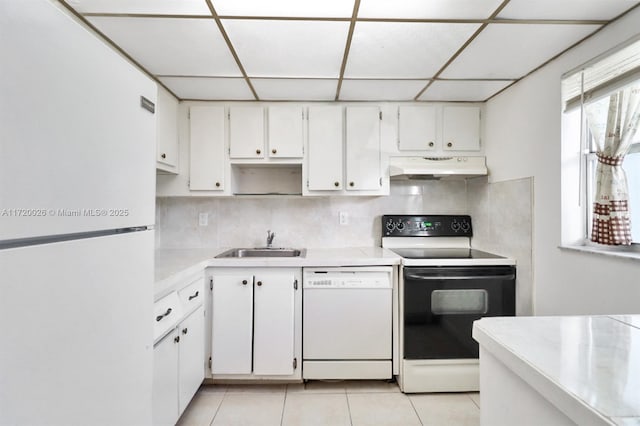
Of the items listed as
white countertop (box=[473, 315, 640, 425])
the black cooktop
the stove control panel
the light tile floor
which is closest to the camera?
white countertop (box=[473, 315, 640, 425])

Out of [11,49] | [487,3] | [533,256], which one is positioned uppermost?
[487,3]

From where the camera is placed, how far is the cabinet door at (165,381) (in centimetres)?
142

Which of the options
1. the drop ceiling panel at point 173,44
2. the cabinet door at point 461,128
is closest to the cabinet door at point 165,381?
the drop ceiling panel at point 173,44

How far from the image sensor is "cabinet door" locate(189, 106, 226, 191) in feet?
7.96

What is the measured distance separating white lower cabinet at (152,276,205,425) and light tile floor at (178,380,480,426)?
203 millimetres

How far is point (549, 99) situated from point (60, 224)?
2.32m

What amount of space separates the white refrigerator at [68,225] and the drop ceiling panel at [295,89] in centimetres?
130

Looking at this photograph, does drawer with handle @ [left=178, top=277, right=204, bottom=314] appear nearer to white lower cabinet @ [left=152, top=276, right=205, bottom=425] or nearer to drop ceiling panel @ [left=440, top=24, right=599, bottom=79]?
white lower cabinet @ [left=152, top=276, right=205, bottom=425]

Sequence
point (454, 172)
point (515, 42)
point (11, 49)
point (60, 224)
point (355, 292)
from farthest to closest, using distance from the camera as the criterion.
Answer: point (454, 172) → point (355, 292) → point (515, 42) → point (60, 224) → point (11, 49)

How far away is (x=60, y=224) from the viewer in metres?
0.64

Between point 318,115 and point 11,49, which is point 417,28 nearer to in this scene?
point 318,115

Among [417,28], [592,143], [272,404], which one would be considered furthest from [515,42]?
[272,404]

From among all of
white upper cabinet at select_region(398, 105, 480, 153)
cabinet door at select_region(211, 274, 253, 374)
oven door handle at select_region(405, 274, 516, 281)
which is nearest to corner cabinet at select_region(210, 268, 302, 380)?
cabinet door at select_region(211, 274, 253, 374)

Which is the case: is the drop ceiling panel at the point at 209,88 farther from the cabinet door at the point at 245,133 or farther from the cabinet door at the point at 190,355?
the cabinet door at the point at 190,355
